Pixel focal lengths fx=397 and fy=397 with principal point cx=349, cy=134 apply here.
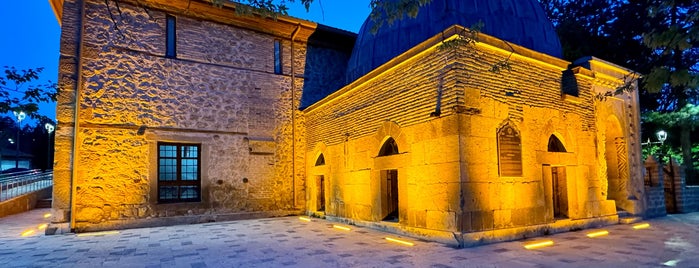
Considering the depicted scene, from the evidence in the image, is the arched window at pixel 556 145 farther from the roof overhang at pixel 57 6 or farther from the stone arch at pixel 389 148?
the roof overhang at pixel 57 6

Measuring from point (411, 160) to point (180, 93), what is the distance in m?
6.93

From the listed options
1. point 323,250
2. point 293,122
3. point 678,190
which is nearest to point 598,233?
point 323,250

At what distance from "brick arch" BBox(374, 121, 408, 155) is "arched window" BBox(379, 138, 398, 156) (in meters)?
0.12

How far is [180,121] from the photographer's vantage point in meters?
11.0

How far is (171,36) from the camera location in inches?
440

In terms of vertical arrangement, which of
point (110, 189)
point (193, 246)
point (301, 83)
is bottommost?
point (193, 246)

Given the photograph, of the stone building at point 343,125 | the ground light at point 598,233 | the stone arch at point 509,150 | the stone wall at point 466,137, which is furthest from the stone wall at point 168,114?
the ground light at point 598,233

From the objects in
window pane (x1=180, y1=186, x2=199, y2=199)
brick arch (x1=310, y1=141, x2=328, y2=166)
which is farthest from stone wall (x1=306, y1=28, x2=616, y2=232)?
window pane (x1=180, y1=186, x2=199, y2=199)

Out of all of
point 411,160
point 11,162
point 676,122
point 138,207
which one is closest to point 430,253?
point 411,160

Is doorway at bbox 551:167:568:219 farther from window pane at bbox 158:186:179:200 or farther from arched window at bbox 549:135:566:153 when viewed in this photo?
window pane at bbox 158:186:179:200

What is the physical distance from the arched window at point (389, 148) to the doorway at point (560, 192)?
13.0ft

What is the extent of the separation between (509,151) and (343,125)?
15.0 ft

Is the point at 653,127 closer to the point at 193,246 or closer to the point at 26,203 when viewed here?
the point at 193,246

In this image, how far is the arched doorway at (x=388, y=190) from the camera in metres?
9.05
